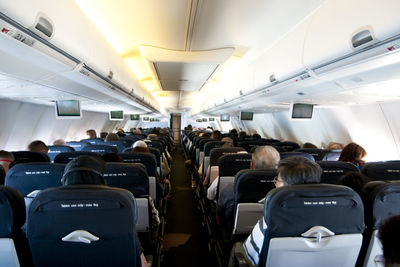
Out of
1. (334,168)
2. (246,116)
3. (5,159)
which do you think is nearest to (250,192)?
(334,168)

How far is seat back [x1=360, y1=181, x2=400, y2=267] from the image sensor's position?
5.52 ft

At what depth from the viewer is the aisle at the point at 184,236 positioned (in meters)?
3.71

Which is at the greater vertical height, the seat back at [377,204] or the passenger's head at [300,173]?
the passenger's head at [300,173]

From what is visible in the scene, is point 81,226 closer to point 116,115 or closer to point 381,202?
point 381,202

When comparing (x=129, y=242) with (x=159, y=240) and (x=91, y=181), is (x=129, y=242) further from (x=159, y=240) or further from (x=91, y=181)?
(x=159, y=240)

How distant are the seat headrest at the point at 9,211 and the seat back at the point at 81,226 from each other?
171 millimetres

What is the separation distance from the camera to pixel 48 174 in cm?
289

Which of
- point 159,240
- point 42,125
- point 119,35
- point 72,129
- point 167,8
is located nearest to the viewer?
point 167,8

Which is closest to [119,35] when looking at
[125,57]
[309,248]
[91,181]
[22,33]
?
[125,57]

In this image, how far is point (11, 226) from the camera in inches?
60.1

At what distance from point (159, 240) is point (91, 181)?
2.13 metres

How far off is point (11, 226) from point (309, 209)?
7.10 ft

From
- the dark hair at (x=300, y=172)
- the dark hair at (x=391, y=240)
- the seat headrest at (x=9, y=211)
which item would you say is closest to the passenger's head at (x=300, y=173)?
the dark hair at (x=300, y=172)

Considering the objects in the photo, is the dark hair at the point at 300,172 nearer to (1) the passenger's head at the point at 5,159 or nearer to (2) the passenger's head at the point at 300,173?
(2) the passenger's head at the point at 300,173
